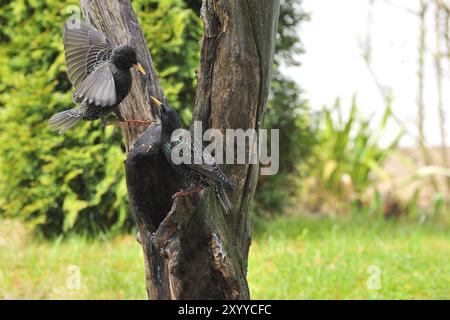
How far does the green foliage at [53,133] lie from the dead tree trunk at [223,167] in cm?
253

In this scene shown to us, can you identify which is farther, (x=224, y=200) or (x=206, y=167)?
(x=224, y=200)

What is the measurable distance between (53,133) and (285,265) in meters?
2.83

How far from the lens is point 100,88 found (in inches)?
88.2

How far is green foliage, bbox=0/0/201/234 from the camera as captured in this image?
230 inches

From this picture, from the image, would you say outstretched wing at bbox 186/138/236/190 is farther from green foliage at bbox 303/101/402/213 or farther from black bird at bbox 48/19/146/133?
green foliage at bbox 303/101/402/213

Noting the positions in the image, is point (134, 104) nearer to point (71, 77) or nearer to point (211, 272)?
point (71, 77)

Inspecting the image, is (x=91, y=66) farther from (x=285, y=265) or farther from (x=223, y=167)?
(x=285, y=265)

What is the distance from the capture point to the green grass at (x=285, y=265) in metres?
4.76

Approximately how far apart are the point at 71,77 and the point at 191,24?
339 centimetres

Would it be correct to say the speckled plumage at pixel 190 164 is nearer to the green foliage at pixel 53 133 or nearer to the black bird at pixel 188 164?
the black bird at pixel 188 164

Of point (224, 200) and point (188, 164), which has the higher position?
point (188, 164)

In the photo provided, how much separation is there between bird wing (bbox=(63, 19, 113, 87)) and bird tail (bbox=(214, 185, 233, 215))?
2.87 feet

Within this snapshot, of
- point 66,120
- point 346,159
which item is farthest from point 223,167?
point 346,159
